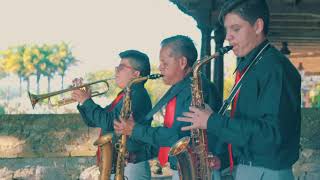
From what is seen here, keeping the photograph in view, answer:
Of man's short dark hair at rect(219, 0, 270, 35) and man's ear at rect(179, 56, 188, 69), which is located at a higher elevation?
man's short dark hair at rect(219, 0, 270, 35)

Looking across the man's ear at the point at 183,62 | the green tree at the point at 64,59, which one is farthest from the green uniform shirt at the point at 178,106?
the green tree at the point at 64,59

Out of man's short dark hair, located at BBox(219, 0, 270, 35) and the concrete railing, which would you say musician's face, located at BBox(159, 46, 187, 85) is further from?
the concrete railing

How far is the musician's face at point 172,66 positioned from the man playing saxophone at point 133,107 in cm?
65

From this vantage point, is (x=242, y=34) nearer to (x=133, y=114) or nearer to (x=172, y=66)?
(x=172, y=66)

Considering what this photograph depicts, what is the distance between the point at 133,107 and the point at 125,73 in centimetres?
31

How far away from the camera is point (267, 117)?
2492 millimetres

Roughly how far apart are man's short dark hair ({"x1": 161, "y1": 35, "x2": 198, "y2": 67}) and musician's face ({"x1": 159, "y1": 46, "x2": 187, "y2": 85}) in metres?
0.03

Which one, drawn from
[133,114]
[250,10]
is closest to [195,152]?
[250,10]

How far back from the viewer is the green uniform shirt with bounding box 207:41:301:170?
8.16ft

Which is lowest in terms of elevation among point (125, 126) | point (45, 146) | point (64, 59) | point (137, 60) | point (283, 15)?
point (45, 146)

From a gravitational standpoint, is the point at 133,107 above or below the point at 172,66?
below

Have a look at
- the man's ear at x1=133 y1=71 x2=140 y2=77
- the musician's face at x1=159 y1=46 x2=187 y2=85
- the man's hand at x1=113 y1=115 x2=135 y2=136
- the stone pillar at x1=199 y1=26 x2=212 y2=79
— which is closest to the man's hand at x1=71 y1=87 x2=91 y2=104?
the man's ear at x1=133 y1=71 x2=140 y2=77

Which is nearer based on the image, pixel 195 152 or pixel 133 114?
pixel 195 152

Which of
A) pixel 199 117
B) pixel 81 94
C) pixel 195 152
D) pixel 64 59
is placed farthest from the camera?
pixel 64 59
